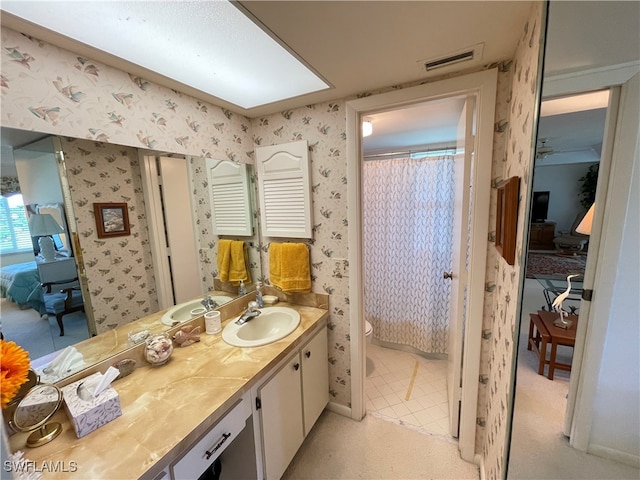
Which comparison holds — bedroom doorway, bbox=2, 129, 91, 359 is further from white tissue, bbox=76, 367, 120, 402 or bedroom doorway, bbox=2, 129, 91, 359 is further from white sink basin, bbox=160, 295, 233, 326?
white sink basin, bbox=160, 295, 233, 326

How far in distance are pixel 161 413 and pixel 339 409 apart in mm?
1365

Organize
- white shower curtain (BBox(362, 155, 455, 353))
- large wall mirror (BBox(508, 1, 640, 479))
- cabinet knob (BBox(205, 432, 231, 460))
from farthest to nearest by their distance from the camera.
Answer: white shower curtain (BBox(362, 155, 455, 353)) → cabinet knob (BBox(205, 432, 231, 460)) → large wall mirror (BBox(508, 1, 640, 479))

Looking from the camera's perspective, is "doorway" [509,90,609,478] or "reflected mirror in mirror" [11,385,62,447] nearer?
"doorway" [509,90,609,478]

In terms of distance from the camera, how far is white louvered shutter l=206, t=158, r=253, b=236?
1.64 meters

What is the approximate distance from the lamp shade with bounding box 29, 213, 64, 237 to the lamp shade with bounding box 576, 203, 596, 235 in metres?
1.72

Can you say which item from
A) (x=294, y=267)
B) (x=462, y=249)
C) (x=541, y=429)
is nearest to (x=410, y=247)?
(x=462, y=249)

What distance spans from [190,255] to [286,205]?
69 cm

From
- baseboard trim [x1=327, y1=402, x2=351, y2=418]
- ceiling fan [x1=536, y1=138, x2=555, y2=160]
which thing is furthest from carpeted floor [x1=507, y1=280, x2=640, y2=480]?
baseboard trim [x1=327, y1=402, x2=351, y2=418]

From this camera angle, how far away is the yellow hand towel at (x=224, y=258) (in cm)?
172

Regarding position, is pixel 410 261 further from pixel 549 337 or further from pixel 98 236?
pixel 98 236

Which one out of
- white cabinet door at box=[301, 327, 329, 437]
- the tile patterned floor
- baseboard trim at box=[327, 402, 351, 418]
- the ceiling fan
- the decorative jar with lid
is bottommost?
the tile patterned floor

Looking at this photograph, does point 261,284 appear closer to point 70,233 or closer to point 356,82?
point 70,233

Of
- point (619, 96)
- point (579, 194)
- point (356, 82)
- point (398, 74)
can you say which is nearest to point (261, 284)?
point (356, 82)

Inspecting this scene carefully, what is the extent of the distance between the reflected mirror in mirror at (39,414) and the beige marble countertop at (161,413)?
24mm
